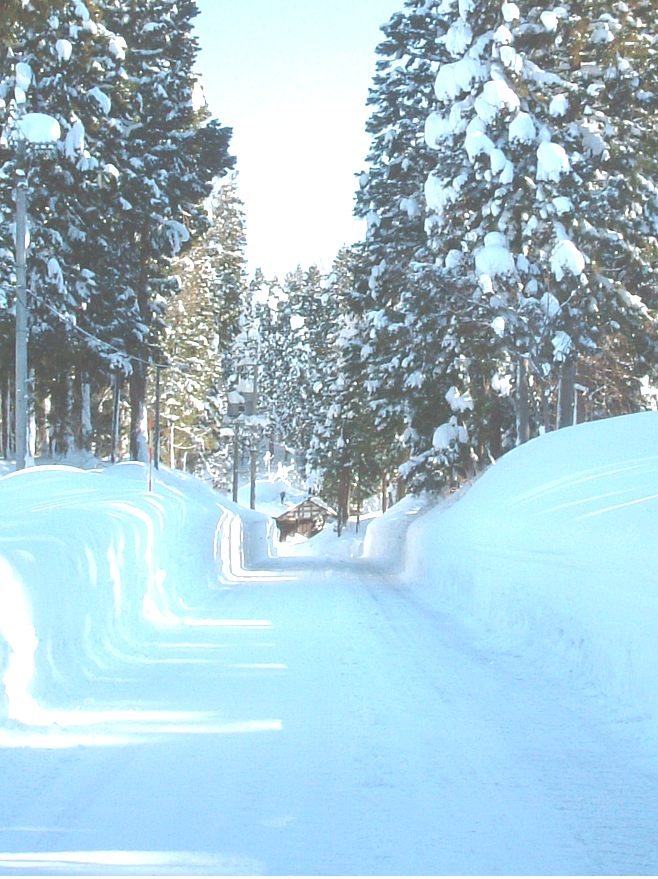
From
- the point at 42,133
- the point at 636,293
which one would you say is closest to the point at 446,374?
the point at 636,293

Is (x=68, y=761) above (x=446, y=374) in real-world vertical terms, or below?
below

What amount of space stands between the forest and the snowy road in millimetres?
7450

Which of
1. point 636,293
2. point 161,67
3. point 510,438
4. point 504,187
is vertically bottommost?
point 510,438

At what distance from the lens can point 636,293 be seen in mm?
25438

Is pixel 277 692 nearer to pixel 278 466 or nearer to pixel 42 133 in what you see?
pixel 42 133

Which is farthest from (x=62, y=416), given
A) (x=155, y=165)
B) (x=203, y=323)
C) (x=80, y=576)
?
(x=80, y=576)

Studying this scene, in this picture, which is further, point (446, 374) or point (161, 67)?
point (161, 67)

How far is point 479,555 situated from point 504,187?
398 inches

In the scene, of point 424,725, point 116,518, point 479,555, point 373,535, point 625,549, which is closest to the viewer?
point 424,725

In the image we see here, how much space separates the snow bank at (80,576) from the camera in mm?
7781

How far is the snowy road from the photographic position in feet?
15.9

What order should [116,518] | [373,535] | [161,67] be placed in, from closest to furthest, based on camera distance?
[116,518]
[161,67]
[373,535]

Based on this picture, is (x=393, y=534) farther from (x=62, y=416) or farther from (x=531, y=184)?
(x=531, y=184)

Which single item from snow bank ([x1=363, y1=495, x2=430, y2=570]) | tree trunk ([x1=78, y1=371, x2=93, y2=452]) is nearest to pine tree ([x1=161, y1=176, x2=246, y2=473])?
tree trunk ([x1=78, y1=371, x2=93, y2=452])
